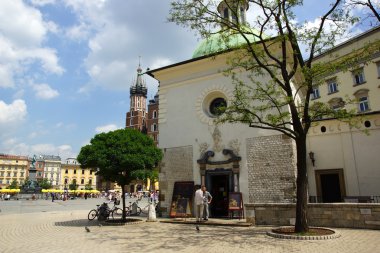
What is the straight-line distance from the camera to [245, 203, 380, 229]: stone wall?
35.3 ft

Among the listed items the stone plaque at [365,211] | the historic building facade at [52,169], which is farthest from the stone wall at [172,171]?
the historic building facade at [52,169]

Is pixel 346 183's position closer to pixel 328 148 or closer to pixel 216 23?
pixel 328 148

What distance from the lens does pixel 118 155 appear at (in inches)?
556

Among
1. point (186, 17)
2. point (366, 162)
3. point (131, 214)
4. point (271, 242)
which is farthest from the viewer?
point (131, 214)

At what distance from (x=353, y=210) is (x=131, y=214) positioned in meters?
13.2

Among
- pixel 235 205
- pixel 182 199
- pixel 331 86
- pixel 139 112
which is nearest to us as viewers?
pixel 235 205

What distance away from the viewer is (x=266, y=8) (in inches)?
447

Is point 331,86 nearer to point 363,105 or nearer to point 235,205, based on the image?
point 363,105

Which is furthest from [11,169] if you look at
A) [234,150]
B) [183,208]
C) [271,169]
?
[271,169]

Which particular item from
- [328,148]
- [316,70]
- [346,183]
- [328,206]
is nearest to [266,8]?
[316,70]

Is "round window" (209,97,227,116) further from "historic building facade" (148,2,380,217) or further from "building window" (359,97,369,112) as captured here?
"building window" (359,97,369,112)

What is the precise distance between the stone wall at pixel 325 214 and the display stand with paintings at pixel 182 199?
4.21 meters

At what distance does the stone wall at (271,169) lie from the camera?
46.8 feet

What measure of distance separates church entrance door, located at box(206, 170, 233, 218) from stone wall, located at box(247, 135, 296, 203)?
161cm
